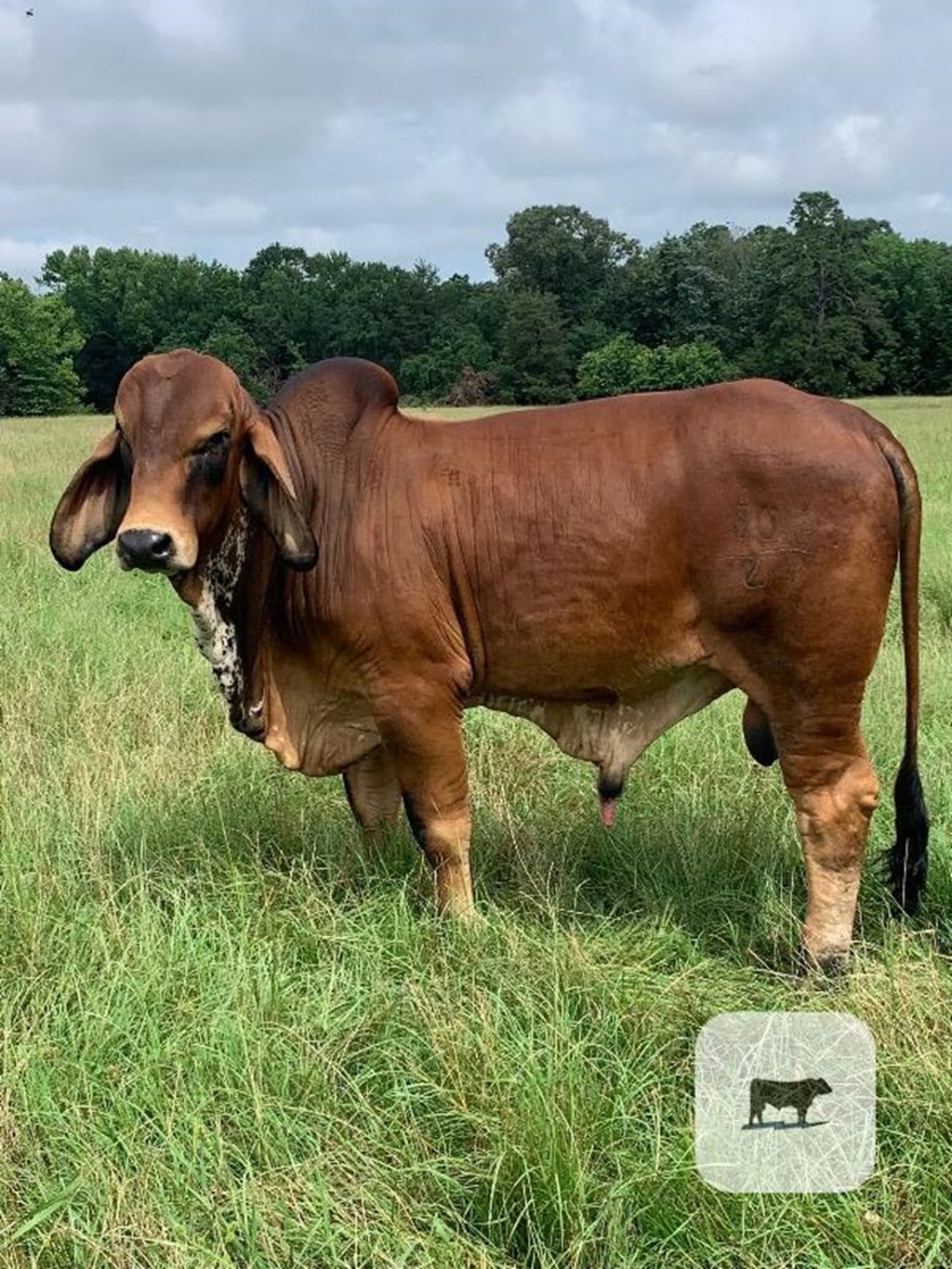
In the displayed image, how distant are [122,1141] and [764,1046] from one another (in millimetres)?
1404

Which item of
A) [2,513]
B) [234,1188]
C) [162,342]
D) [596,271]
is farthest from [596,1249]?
[596,271]

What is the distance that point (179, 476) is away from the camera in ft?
8.84

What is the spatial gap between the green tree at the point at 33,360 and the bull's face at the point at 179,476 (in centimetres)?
5480

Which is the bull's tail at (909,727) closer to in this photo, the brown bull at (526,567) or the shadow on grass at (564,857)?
the brown bull at (526,567)

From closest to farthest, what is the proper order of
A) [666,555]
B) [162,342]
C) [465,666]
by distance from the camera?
[666,555]
[465,666]
[162,342]

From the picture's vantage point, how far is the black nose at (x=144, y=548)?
2.52m

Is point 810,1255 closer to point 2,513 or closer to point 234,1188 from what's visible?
point 234,1188

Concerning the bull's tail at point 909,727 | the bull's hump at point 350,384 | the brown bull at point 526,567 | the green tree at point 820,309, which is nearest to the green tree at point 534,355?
the green tree at point 820,309

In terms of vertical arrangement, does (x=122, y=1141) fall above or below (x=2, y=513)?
below

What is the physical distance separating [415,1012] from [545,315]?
57.1 metres

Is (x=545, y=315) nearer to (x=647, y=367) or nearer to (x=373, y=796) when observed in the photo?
(x=647, y=367)

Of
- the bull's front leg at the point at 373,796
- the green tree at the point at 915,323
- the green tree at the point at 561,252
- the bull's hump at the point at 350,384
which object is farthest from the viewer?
the green tree at the point at 561,252

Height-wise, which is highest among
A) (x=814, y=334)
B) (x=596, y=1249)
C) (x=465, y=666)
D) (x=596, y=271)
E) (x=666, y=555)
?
(x=596, y=271)

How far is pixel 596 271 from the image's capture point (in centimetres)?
6962
